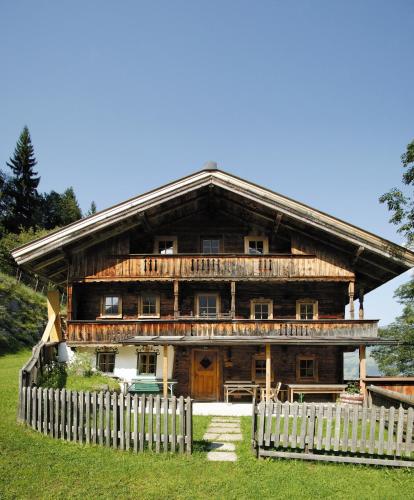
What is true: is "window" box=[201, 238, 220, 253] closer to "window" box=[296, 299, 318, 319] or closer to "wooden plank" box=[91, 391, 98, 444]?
"window" box=[296, 299, 318, 319]

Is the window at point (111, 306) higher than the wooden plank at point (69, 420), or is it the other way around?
the window at point (111, 306)

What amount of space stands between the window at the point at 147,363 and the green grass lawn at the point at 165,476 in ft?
37.4

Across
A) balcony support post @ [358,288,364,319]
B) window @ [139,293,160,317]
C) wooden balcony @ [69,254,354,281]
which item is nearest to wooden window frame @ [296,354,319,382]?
balcony support post @ [358,288,364,319]

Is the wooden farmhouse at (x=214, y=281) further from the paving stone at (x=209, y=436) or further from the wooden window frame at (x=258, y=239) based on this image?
the paving stone at (x=209, y=436)

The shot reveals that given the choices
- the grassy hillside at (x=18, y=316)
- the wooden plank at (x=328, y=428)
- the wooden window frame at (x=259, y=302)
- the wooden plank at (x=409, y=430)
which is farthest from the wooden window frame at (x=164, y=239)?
the wooden plank at (x=409, y=430)

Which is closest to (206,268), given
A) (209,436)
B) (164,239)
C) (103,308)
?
(164,239)

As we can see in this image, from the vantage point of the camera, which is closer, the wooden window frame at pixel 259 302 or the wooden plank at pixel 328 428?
the wooden plank at pixel 328 428

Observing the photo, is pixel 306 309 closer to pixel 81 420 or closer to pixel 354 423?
pixel 354 423

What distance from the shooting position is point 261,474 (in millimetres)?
8812

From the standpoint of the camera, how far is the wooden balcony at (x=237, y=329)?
20219 millimetres

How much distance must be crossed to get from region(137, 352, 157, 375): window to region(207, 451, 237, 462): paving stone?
39.1 ft

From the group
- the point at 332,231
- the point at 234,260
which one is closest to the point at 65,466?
the point at 234,260

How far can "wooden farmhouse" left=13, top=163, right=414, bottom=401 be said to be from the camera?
20375 millimetres

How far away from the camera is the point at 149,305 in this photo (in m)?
23.1
